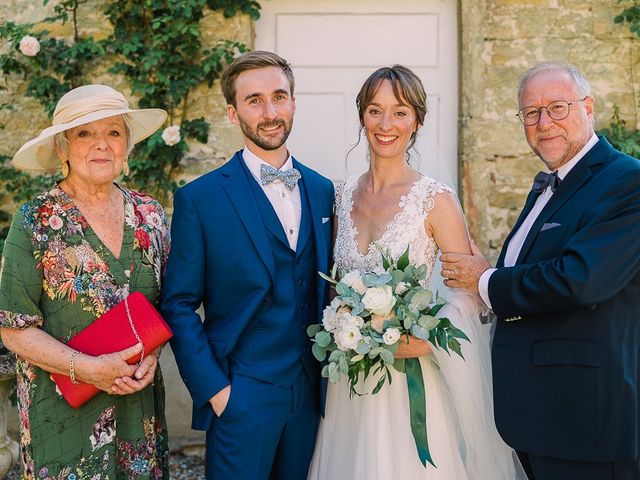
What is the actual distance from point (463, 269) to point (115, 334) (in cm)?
138

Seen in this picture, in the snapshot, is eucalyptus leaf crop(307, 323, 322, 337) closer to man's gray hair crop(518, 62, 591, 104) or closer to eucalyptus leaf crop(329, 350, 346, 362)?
eucalyptus leaf crop(329, 350, 346, 362)

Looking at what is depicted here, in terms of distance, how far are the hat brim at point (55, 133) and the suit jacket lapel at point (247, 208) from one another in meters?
0.46

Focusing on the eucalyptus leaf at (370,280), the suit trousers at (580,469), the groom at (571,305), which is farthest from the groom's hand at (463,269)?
the suit trousers at (580,469)

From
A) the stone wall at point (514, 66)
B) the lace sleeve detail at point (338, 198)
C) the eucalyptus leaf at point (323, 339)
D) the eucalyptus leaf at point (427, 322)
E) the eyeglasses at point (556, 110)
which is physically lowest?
the eucalyptus leaf at point (323, 339)

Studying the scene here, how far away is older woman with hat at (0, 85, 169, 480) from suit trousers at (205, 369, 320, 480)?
1.05 feet

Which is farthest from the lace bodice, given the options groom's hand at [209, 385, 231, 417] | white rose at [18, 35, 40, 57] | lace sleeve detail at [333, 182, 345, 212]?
white rose at [18, 35, 40, 57]

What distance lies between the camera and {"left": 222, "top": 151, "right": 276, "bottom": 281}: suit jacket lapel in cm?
281

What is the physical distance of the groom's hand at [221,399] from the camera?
2.74 m

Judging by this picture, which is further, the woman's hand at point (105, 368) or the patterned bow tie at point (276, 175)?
the patterned bow tie at point (276, 175)

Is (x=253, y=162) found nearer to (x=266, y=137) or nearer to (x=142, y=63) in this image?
(x=266, y=137)

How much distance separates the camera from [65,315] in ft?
8.98

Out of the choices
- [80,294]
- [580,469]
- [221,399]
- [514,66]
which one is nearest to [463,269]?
[580,469]

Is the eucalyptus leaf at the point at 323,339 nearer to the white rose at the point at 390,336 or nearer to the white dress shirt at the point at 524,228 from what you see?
the white rose at the point at 390,336

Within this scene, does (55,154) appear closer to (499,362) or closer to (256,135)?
(256,135)
